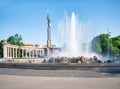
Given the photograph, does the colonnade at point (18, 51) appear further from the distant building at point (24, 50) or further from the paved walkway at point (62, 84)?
the paved walkway at point (62, 84)

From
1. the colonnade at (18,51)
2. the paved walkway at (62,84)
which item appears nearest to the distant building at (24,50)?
the colonnade at (18,51)

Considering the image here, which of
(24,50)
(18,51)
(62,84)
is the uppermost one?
(24,50)

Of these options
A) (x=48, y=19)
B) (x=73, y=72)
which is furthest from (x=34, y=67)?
(x=48, y=19)

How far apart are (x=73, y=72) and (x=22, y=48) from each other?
2881 inches

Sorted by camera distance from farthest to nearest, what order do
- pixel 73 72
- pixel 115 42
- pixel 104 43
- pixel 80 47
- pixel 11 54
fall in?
pixel 11 54, pixel 115 42, pixel 104 43, pixel 80 47, pixel 73 72

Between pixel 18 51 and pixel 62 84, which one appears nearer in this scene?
pixel 62 84

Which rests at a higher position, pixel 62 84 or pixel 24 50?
pixel 24 50

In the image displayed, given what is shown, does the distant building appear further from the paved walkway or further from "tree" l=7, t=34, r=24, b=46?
the paved walkway

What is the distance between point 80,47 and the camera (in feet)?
100

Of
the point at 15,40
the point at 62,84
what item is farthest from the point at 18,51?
the point at 62,84

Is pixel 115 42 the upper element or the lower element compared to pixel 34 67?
upper

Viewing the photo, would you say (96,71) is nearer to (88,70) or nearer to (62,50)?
(88,70)

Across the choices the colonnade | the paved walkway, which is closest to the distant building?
the colonnade

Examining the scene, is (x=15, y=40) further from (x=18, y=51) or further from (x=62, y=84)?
(x=62, y=84)
